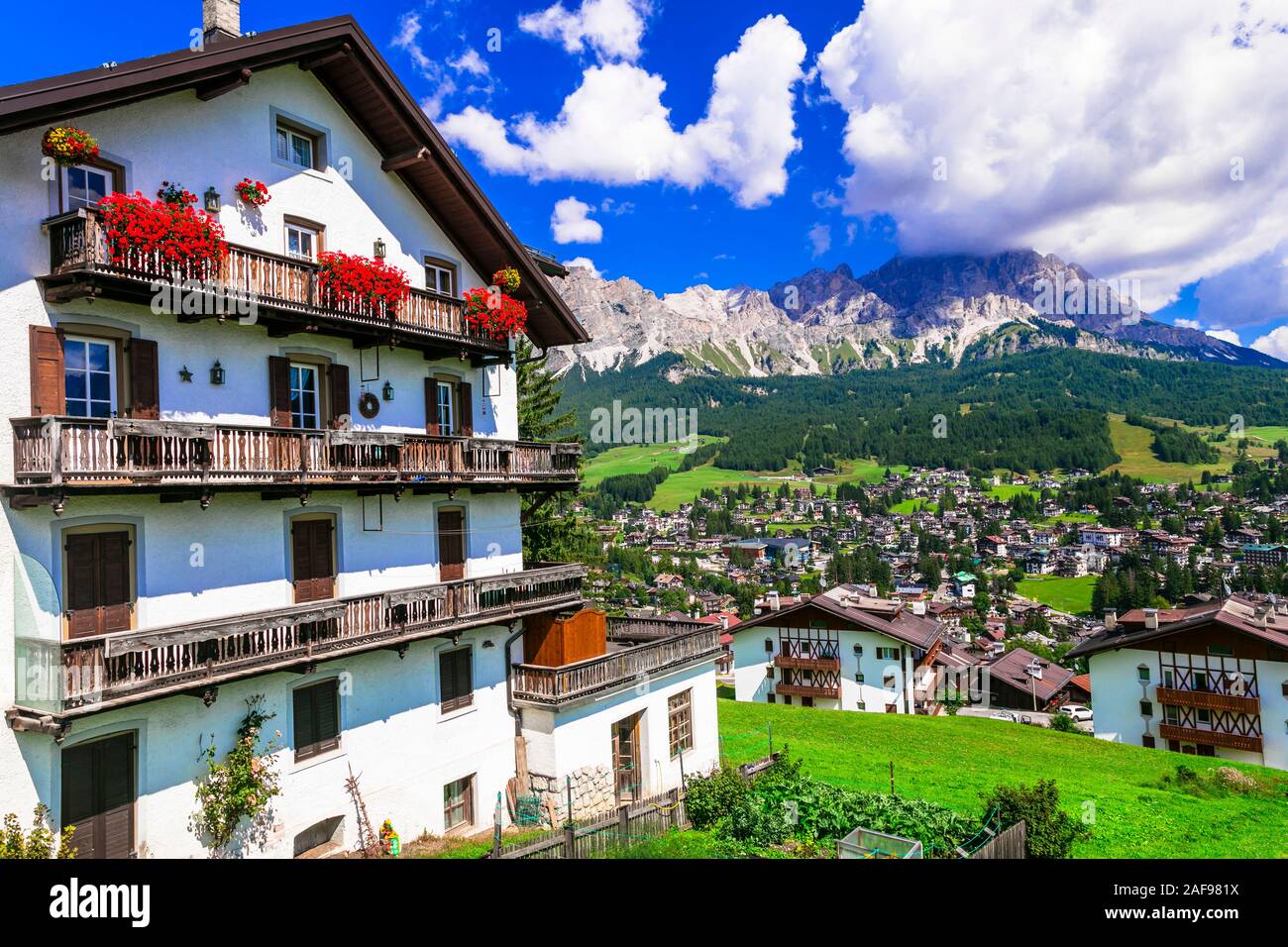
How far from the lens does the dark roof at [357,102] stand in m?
13.9

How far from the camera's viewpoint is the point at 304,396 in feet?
60.7

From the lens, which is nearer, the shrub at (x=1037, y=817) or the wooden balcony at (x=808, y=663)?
the shrub at (x=1037, y=817)

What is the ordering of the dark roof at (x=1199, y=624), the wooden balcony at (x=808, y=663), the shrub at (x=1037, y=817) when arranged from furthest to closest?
the wooden balcony at (x=808, y=663)
the dark roof at (x=1199, y=624)
the shrub at (x=1037, y=817)

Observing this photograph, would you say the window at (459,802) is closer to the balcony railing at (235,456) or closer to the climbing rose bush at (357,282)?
the balcony railing at (235,456)

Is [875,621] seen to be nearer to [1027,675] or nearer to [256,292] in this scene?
[1027,675]

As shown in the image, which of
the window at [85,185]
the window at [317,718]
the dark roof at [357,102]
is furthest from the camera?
the window at [317,718]

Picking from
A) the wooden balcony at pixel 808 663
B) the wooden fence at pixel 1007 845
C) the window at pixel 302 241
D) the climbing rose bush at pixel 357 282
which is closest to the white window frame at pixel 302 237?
the window at pixel 302 241

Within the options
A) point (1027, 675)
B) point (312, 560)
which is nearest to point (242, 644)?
point (312, 560)

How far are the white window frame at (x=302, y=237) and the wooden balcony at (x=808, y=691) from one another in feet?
187

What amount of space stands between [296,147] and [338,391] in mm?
5756

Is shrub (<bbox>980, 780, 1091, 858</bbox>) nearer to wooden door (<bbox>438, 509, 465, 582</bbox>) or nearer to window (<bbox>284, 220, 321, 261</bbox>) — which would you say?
wooden door (<bbox>438, 509, 465, 582</bbox>)

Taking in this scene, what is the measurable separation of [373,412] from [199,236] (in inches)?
231

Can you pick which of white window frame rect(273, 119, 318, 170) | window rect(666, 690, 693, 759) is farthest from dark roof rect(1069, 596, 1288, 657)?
white window frame rect(273, 119, 318, 170)
